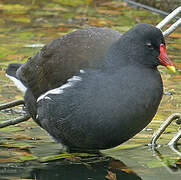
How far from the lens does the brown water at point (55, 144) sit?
470 cm

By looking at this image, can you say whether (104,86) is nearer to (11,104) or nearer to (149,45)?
(149,45)

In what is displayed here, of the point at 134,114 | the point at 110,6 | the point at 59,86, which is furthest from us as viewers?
the point at 110,6

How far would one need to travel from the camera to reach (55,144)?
5.30m

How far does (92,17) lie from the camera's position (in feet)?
30.3

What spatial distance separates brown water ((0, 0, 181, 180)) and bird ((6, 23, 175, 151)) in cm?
20

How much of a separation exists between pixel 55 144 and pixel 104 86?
1.01m

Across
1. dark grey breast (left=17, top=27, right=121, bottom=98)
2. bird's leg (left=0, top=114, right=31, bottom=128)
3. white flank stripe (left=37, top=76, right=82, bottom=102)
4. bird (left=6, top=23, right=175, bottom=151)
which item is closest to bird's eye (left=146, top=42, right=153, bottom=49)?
bird (left=6, top=23, right=175, bottom=151)

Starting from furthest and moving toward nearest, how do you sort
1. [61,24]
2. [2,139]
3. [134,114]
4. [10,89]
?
[61,24] < [10,89] < [2,139] < [134,114]

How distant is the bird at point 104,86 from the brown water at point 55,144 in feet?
0.64

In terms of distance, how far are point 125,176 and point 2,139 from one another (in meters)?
1.18

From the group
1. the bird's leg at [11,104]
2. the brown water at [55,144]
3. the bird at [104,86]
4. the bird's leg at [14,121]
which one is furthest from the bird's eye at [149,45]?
the bird's leg at [11,104]

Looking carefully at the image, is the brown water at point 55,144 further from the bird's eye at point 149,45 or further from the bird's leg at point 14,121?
the bird's eye at point 149,45

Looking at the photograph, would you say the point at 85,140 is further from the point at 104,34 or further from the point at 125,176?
the point at 104,34

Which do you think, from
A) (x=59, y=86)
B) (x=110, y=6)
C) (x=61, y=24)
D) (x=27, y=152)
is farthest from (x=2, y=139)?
(x=110, y=6)
